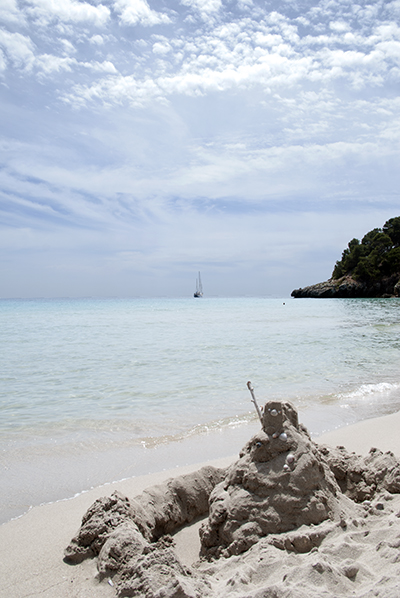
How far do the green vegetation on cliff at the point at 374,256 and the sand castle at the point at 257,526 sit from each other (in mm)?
76469

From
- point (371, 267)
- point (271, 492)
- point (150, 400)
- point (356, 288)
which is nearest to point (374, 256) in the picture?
point (371, 267)

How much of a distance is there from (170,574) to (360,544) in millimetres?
1138

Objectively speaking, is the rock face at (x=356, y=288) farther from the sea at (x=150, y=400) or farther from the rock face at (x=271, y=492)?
the rock face at (x=271, y=492)

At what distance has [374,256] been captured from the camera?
75.1 metres

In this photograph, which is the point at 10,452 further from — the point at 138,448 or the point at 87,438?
the point at 138,448

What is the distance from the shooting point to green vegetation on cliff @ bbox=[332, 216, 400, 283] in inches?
2862

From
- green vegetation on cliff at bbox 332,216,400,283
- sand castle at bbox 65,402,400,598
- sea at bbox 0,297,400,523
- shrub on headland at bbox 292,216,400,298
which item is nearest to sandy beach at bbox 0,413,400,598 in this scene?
sand castle at bbox 65,402,400,598

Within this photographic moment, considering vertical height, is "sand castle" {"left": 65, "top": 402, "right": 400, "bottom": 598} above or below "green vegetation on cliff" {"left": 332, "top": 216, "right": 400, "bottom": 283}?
below

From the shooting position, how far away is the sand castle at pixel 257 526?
6.94 feet

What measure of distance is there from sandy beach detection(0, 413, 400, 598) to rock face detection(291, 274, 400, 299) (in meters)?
73.4

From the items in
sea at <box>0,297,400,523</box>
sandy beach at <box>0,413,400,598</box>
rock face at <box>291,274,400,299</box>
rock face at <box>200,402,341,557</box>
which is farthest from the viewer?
rock face at <box>291,274,400,299</box>

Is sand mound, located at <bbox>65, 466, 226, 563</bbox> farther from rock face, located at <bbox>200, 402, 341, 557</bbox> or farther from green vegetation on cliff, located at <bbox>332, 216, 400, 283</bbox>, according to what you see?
green vegetation on cliff, located at <bbox>332, 216, 400, 283</bbox>

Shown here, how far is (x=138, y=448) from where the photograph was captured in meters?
5.31

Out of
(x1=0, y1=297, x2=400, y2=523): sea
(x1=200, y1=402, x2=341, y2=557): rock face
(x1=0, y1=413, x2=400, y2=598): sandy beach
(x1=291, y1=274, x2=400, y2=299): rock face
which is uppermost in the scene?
(x1=291, y1=274, x2=400, y2=299): rock face
